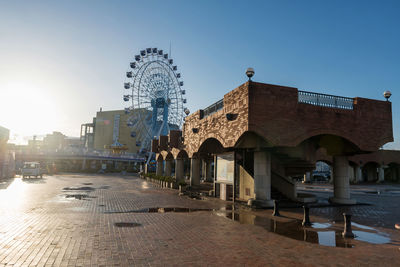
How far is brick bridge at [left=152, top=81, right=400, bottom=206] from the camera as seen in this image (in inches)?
643

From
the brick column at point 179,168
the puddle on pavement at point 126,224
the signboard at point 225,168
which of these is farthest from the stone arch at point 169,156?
the puddle on pavement at point 126,224

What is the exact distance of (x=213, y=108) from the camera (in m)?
21.9

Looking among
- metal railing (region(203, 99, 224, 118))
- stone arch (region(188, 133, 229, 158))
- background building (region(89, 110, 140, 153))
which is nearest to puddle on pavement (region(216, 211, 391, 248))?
stone arch (region(188, 133, 229, 158))

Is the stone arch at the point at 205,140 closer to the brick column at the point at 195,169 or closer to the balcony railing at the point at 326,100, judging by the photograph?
the brick column at the point at 195,169

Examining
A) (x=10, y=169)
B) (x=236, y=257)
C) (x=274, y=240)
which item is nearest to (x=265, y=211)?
(x=274, y=240)

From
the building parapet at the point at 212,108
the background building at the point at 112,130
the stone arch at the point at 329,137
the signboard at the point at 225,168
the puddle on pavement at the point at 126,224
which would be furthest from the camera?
the background building at the point at 112,130

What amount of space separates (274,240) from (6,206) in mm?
13801

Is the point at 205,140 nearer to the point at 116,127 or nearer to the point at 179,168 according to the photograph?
the point at 179,168

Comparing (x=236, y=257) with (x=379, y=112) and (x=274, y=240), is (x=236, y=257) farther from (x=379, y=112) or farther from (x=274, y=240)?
(x=379, y=112)

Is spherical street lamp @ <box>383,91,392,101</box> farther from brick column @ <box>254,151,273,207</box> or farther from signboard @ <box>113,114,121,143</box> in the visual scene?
signboard @ <box>113,114,121,143</box>

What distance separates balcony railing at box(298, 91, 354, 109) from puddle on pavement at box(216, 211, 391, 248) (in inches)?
334

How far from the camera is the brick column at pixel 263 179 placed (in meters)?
17.1

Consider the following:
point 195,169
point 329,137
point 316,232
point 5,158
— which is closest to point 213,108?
point 329,137

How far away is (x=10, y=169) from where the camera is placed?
40.6m
